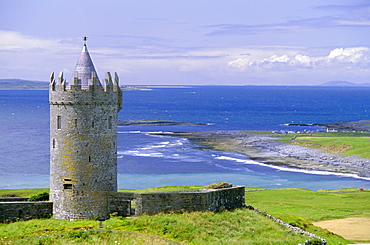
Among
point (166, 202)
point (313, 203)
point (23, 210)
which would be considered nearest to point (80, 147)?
point (23, 210)

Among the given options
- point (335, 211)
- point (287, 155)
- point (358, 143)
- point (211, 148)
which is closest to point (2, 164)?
point (211, 148)

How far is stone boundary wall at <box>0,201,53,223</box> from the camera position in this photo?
1032 inches

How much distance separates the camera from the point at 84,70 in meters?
26.5

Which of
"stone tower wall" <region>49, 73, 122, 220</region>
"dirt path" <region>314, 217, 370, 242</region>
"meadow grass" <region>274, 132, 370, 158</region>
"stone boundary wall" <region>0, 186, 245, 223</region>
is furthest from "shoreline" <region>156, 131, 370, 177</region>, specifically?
"stone tower wall" <region>49, 73, 122, 220</region>

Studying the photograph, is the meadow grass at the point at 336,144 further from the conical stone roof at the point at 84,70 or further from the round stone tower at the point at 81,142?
the conical stone roof at the point at 84,70

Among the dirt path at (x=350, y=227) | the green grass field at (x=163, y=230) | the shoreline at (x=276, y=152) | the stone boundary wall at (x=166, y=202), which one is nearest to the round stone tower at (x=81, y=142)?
the stone boundary wall at (x=166, y=202)

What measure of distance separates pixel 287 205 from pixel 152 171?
38711 millimetres

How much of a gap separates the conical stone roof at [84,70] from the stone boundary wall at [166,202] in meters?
5.69

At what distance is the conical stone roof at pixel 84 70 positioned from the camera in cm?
2634

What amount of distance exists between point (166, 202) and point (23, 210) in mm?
7083

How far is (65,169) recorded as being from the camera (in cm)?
2630

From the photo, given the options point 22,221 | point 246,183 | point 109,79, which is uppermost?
point 109,79


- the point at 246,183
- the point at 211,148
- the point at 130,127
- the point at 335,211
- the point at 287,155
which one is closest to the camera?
the point at 335,211

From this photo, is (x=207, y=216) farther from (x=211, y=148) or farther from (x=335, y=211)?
(x=211, y=148)
